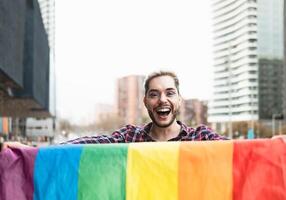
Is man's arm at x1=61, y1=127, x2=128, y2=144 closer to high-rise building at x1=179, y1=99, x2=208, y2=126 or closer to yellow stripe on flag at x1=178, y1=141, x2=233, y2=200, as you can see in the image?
yellow stripe on flag at x1=178, y1=141, x2=233, y2=200

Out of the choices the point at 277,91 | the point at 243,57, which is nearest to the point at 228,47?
the point at 243,57

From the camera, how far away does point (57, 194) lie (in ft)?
7.73

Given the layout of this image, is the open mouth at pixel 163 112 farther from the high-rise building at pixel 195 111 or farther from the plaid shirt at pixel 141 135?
the high-rise building at pixel 195 111

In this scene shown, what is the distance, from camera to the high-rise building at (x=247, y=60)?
3812 cm

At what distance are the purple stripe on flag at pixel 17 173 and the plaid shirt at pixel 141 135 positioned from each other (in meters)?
0.32

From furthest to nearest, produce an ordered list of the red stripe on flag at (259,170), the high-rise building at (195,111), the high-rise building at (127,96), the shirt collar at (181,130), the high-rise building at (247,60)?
1. the high-rise building at (127,96)
2. the high-rise building at (195,111)
3. the high-rise building at (247,60)
4. the shirt collar at (181,130)
5. the red stripe on flag at (259,170)

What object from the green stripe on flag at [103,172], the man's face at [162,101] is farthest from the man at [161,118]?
the green stripe on flag at [103,172]

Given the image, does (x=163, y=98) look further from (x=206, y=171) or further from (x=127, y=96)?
(x=127, y=96)

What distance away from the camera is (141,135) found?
2787 millimetres

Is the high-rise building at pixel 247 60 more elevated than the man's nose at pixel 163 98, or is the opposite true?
the high-rise building at pixel 247 60

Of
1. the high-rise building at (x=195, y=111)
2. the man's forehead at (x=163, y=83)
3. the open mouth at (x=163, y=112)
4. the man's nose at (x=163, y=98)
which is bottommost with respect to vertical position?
the high-rise building at (x=195, y=111)

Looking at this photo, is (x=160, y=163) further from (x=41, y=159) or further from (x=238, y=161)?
(x=41, y=159)

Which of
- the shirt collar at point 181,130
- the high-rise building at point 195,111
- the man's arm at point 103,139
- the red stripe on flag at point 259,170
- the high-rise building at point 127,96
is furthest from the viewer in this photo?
the high-rise building at point 127,96

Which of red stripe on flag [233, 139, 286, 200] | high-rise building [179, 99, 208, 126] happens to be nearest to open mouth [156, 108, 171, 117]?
red stripe on flag [233, 139, 286, 200]
